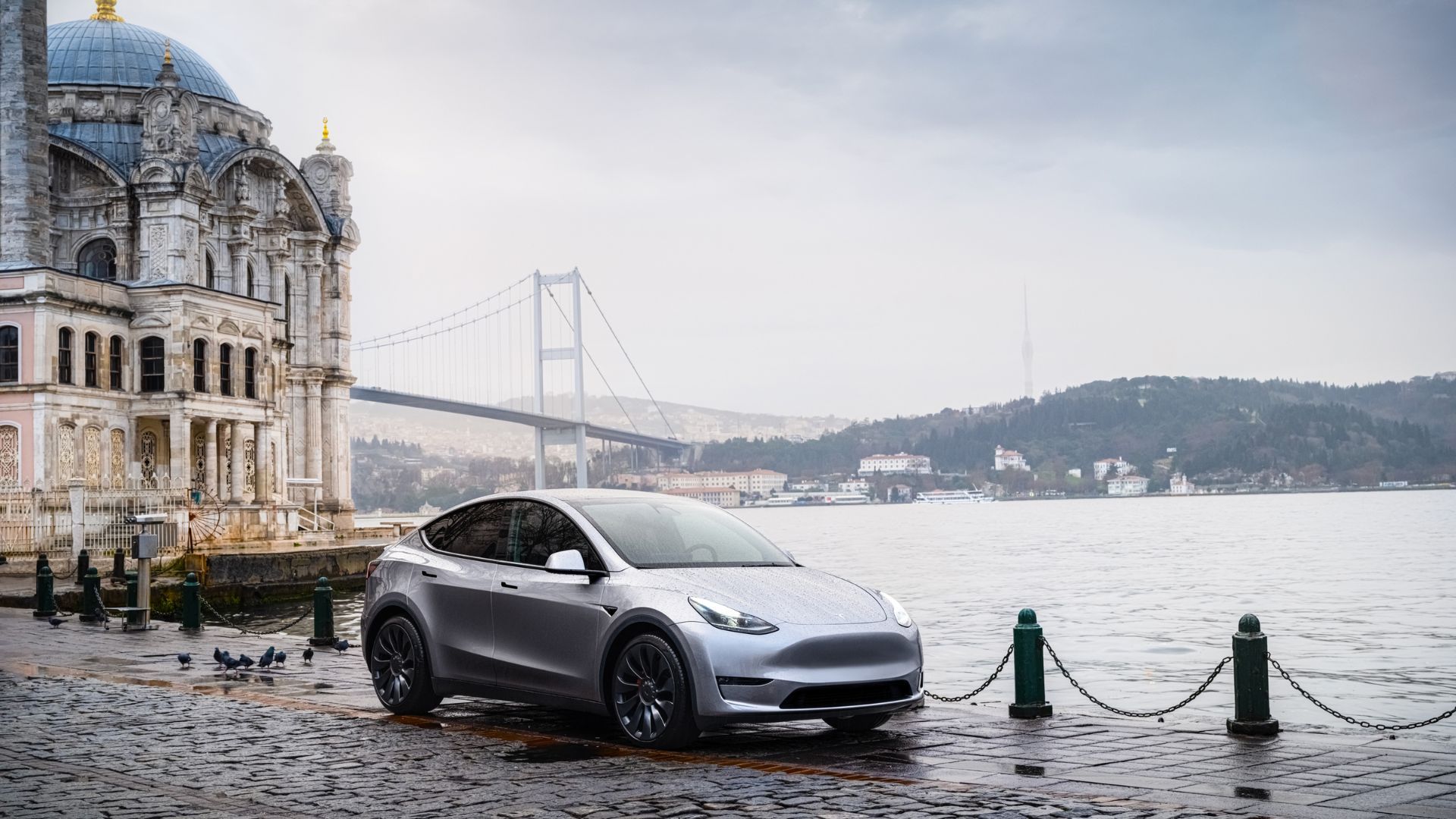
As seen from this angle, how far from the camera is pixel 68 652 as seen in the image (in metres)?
15.5

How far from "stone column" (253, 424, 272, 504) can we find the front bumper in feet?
132

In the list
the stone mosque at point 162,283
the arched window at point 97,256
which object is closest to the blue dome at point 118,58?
the stone mosque at point 162,283

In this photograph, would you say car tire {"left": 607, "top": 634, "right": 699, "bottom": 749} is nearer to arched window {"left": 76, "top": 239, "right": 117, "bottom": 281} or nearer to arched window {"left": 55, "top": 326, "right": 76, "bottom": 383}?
arched window {"left": 55, "top": 326, "right": 76, "bottom": 383}

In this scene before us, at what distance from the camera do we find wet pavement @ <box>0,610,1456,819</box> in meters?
6.89

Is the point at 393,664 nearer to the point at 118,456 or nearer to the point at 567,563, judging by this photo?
the point at 567,563

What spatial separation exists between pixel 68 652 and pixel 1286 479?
178207 millimetres

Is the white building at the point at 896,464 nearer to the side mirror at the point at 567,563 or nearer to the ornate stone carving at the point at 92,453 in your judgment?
the ornate stone carving at the point at 92,453

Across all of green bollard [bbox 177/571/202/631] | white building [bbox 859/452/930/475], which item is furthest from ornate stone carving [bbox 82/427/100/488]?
white building [bbox 859/452/930/475]

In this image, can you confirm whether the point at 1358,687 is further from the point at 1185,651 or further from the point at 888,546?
the point at 888,546

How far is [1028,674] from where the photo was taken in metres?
9.77

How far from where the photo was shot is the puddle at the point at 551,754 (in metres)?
8.30

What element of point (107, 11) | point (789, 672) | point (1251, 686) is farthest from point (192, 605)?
point (107, 11)

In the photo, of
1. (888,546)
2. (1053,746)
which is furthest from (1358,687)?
(888,546)

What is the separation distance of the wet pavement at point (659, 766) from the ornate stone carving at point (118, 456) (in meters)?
32.8
